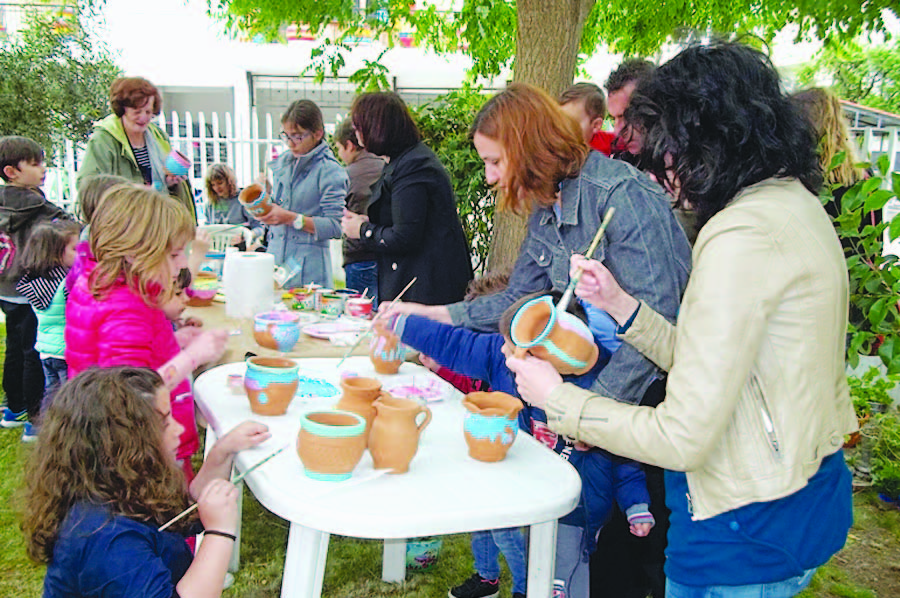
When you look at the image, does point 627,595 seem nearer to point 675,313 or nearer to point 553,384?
point 675,313

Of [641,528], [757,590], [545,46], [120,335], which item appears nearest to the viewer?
[757,590]

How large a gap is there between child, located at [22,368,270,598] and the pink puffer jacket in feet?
1.24

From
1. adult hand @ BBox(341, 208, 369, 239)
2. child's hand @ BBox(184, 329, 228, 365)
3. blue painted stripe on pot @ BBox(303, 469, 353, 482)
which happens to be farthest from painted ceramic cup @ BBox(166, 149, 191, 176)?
blue painted stripe on pot @ BBox(303, 469, 353, 482)

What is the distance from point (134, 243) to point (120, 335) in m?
0.24

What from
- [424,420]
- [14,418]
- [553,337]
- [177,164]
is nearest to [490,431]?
[424,420]

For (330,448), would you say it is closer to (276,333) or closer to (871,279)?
(276,333)

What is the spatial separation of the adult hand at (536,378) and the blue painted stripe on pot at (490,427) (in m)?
0.16

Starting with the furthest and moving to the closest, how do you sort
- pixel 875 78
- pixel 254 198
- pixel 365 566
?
pixel 875 78 < pixel 254 198 < pixel 365 566

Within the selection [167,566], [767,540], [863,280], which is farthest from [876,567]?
[167,566]

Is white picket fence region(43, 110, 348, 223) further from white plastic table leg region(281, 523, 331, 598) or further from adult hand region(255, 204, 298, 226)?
white plastic table leg region(281, 523, 331, 598)

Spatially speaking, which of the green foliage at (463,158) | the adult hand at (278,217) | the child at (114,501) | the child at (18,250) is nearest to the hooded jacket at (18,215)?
the child at (18,250)

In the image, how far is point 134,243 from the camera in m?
1.96

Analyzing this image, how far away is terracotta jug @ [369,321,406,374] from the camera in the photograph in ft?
7.09

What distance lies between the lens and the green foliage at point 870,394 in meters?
3.65
